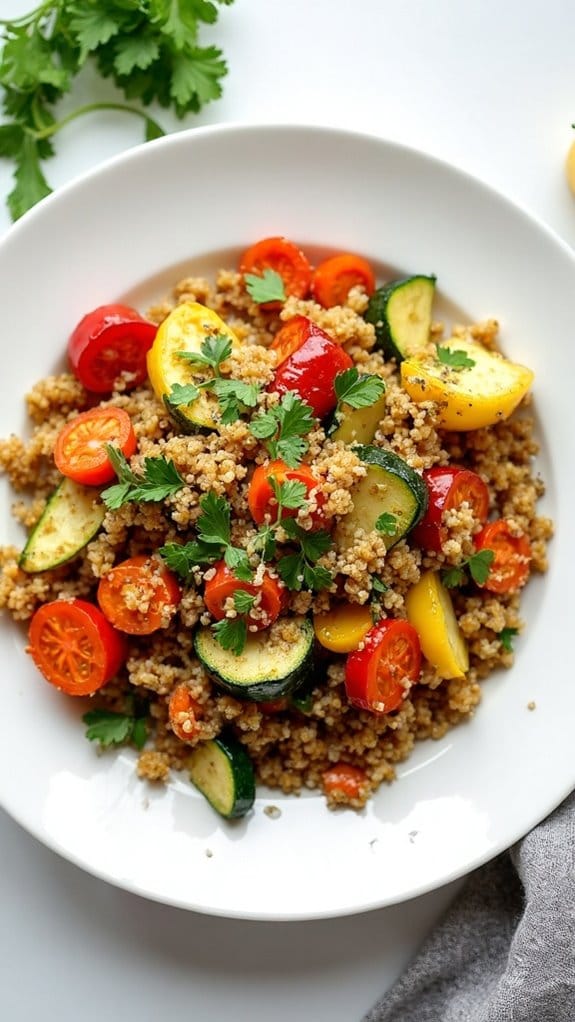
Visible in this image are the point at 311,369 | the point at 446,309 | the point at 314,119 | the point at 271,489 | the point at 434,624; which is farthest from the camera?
the point at 314,119

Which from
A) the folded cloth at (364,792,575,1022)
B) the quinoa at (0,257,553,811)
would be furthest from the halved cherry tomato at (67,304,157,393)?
the folded cloth at (364,792,575,1022)

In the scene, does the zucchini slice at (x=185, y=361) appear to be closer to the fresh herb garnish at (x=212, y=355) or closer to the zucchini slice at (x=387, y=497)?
the fresh herb garnish at (x=212, y=355)

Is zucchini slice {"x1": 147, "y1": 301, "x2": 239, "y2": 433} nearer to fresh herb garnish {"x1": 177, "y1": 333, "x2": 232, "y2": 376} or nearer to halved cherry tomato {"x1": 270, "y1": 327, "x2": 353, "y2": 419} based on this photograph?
fresh herb garnish {"x1": 177, "y1": 333, "x2": 232, "y2": 376}

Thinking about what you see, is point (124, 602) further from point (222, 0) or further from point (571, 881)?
point (222, 0)

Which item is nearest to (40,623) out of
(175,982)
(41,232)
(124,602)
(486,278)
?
(124,602)

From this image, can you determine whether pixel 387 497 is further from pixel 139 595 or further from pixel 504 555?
pixel 139 595

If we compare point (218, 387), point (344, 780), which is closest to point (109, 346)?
point (218, 387)
